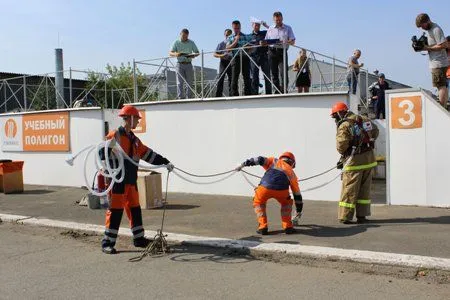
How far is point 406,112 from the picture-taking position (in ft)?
31.8

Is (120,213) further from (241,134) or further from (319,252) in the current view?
(241,134)

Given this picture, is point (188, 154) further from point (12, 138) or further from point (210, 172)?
point (12, 138)

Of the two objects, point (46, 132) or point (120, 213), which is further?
point (46, 132)

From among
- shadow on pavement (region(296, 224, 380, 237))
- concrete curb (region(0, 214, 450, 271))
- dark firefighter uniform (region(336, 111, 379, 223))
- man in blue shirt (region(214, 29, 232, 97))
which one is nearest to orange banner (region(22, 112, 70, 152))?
man in blue shirt (region(214, 29, 232, 97))

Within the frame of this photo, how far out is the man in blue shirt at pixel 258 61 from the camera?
12015mm

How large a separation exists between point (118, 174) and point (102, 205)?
394 centimetres

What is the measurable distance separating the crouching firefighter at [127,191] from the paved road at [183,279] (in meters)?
0.38

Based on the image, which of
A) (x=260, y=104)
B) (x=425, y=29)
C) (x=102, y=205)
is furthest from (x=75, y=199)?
(x=425, y=29)

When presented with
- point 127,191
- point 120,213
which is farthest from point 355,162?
point 120,213

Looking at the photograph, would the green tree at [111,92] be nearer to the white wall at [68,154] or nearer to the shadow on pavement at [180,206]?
the white wall at [68,154]

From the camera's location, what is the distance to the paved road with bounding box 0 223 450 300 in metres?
5.14

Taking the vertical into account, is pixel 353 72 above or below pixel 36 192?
above

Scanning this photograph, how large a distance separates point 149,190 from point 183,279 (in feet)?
17.4

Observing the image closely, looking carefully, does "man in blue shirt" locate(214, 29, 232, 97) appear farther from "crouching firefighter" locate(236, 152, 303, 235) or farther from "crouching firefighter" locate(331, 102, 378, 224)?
"crouching firefighter" locate(236, 152, 303, 235)
